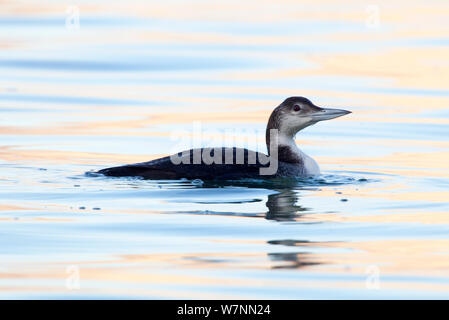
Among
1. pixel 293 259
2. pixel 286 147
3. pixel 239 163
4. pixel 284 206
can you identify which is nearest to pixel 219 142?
pixel 286 147

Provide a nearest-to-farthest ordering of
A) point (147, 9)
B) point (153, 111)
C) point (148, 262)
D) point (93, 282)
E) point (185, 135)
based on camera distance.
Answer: point (93, 282)
point (148, 262)
point (185, 135)
point (153, 111)
point (147, 9)

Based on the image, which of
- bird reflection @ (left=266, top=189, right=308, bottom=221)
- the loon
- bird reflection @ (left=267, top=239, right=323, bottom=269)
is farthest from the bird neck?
bird reflection @ (left=267, top=239, right=323, bottom=269)

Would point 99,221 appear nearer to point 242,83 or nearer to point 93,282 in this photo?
point 93,282

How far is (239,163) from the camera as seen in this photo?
34.3 ft

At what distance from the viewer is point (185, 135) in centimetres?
1381

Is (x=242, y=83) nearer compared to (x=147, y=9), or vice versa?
(x=242, y=83)

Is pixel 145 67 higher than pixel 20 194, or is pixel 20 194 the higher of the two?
pixel 145 67

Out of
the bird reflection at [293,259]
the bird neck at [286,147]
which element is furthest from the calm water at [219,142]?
the bird neck at [286,147]

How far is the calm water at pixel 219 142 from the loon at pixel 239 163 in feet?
0.38

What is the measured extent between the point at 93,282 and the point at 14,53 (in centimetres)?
1373

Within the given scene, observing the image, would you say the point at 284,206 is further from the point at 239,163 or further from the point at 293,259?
the point at 293,259

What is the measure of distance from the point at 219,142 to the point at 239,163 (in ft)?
8.29

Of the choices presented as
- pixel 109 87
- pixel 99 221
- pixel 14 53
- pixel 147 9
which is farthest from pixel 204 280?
pixel 147 9

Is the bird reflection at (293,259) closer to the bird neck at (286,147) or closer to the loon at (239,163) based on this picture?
the loon at (239,163)
